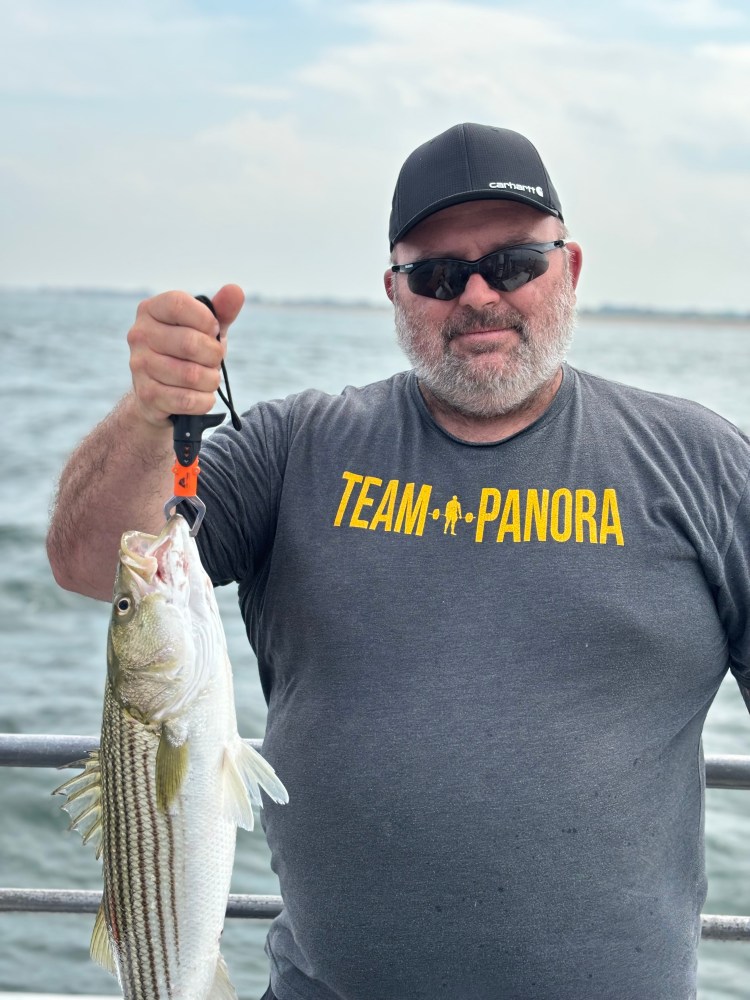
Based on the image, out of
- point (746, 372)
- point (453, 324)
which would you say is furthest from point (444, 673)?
point (746, 372)

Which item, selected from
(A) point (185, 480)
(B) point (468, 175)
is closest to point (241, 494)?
(A) point (185, 480)

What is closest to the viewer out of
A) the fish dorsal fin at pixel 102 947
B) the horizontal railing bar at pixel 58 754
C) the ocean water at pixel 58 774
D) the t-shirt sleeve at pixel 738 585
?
the fish dorsal fin at pixel 102 947

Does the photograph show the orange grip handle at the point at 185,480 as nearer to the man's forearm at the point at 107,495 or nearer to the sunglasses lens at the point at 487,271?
the man's forearm at the point at 107,495

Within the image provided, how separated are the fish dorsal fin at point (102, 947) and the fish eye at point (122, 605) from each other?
1.97ft

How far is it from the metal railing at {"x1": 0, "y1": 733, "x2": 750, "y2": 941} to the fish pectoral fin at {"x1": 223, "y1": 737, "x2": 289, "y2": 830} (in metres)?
0.76

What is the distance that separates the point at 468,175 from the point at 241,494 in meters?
1.03

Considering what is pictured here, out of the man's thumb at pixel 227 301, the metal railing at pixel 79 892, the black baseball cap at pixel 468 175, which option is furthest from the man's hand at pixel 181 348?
the metal railing at pixel 79 892

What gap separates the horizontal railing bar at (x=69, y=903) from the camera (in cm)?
294

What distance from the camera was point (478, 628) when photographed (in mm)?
2551

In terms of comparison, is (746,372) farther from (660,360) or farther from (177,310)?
(177,310)

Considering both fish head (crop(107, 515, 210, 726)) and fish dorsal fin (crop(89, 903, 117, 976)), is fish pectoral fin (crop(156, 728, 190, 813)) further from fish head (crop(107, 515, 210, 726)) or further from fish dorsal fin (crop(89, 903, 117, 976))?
fish dorsal fin (crop(89, 903, 117, 976))

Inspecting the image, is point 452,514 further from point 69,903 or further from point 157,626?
point 69,903

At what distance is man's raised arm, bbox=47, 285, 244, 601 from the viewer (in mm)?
2064

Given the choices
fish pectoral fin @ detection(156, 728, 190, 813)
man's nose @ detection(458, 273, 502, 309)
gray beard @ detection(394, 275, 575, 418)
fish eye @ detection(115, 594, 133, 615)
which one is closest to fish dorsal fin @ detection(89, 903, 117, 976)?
fish pectoral fin @ detection(156, 728, 190, 813)
